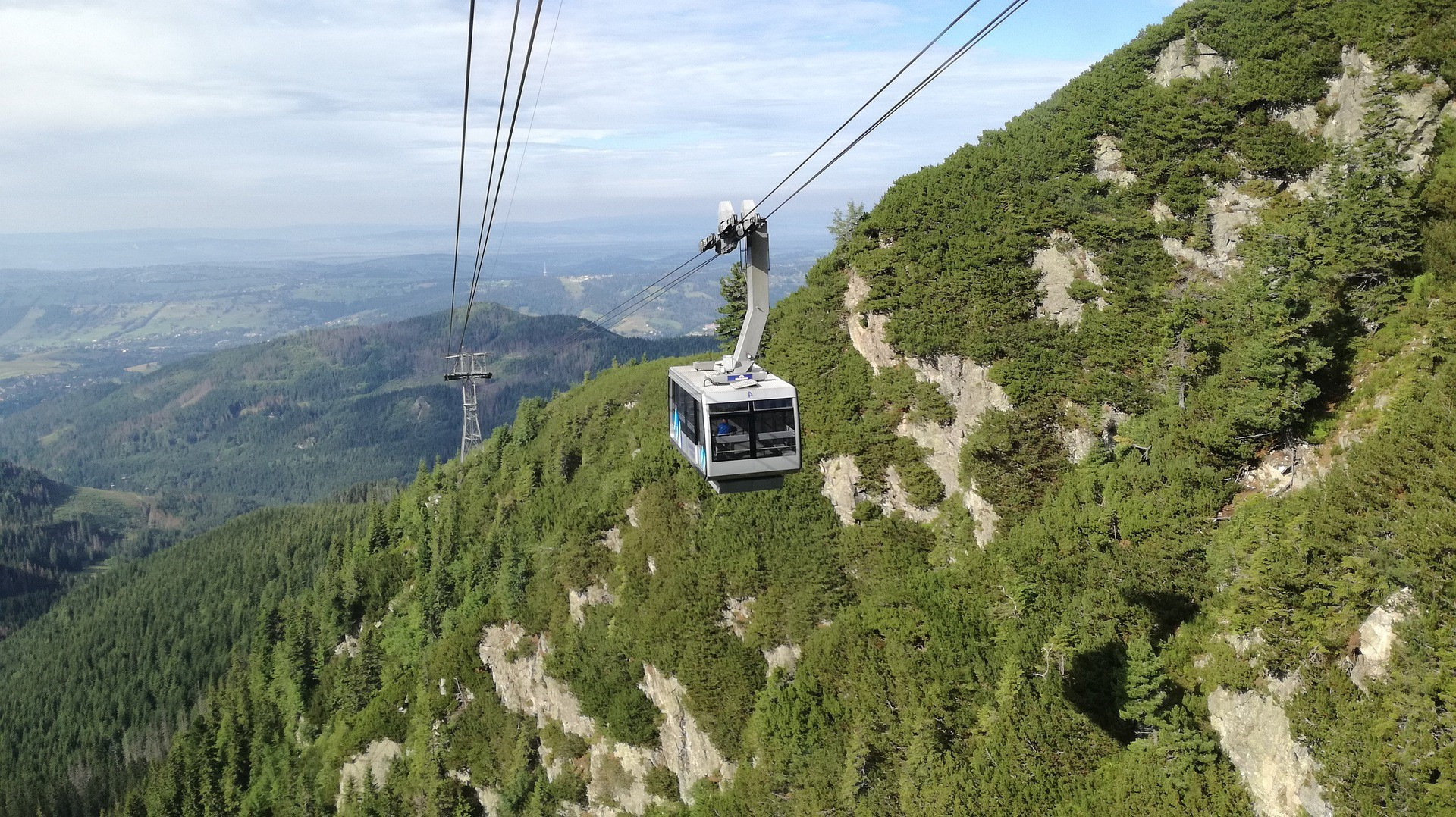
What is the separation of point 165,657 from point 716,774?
17137 centimetres

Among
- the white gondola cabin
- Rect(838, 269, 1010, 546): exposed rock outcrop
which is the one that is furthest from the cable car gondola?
Rect(838, 269, 1010, 546): exposed rock outcrop

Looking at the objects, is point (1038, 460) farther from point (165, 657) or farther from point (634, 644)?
point (165, 657)

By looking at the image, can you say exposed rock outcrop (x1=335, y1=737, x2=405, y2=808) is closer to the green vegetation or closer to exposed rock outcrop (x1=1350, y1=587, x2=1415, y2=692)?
the green vegetation

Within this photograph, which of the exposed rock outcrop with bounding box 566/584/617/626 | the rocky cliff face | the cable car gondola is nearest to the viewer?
the cable car gondola

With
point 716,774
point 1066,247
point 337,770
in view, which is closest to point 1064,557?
point 1066,247

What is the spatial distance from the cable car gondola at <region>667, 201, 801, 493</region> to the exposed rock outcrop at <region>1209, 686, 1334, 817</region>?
49.4 feet

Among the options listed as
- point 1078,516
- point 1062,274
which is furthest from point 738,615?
point 1062,274

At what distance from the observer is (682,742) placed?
4562 centimetres

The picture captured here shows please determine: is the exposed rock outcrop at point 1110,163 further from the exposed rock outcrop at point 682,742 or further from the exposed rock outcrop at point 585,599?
the exposed rock outcrop at point 585,599

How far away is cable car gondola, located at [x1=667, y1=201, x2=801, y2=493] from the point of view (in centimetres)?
2155

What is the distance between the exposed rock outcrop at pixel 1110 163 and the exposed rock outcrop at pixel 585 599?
41.7m

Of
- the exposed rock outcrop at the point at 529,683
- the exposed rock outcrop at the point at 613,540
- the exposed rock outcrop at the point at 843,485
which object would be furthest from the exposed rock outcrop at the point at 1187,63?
the exposed rock outcrop at the point at 529,683

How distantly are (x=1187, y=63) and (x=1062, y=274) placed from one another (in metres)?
18.0

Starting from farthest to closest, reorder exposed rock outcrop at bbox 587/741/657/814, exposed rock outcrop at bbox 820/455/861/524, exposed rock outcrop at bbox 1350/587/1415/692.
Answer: exposed rock outcrop at bbox 587/741/657/814
exposed rock outcrop at bbox 820/455/861/524
exposed rock outcrop at bbox 1350/587/1415/692
